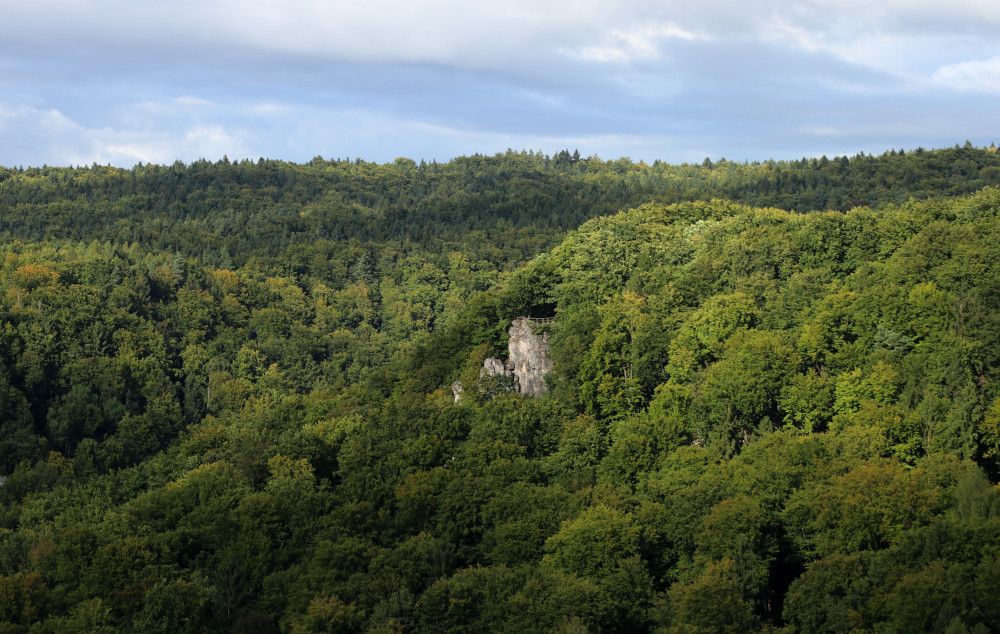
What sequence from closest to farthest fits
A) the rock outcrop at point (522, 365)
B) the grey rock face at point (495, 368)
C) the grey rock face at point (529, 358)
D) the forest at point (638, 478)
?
the forest at point (638, 478), the grey rock face at point (529, 358), the rock outcrop at point (522, 365), the grey rock face at point (495, 368)

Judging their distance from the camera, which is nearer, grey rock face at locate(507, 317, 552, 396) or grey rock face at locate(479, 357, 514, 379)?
grey rock face at locate(507, 317, 552, 396)

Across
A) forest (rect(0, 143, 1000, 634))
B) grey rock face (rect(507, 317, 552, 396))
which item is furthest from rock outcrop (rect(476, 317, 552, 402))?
forest (rect(0, 143, 1000, 634))

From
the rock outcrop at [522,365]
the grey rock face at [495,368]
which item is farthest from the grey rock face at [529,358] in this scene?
the grey rock face at [495,368]

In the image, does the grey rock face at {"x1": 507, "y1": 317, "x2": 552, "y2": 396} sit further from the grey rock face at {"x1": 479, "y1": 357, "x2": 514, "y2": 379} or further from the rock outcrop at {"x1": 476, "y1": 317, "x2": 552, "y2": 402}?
the grey rock face at {"x1": 479, "y1": 357, "x2": 514, "y2": 379}

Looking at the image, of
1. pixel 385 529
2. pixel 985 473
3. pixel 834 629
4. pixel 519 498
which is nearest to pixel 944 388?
pixel 985 473

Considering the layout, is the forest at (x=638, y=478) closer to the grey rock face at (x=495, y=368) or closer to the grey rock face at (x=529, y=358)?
the grey rock face at (x=495, y=368)

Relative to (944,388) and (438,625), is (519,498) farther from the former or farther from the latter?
(944,388)

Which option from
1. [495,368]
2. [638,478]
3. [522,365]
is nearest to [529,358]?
[522,365]

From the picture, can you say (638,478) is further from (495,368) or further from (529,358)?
(495,368)
